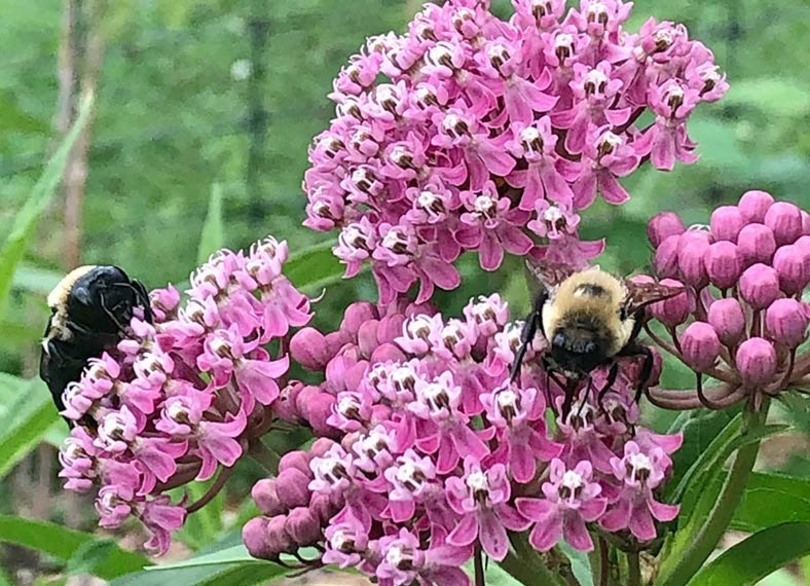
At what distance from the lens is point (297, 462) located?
0.96 metres

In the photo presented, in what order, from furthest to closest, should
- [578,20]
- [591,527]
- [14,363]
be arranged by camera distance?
[14,363], [578,20], [591,527]

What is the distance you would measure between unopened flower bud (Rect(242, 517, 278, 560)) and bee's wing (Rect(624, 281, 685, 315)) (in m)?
0.31

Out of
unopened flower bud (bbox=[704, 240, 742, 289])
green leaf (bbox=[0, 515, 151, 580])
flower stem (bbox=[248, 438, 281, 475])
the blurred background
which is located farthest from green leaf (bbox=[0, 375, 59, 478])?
the blurred background

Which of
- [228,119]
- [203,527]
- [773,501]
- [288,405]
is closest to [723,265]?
[773,501]

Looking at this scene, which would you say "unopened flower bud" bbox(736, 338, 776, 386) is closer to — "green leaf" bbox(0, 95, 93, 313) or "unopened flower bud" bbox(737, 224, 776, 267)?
"unopened flower bud" bbox(737, 224, 776, 267)

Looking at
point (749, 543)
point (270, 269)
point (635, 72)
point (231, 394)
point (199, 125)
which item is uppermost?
point (199, 125)

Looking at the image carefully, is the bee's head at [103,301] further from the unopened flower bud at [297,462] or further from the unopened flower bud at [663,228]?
the unopened flower bud at [663,228]

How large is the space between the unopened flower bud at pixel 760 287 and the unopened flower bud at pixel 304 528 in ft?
1.18

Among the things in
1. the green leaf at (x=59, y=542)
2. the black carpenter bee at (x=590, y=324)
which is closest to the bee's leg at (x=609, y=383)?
the black carpenter bee at (x=590, y=324)

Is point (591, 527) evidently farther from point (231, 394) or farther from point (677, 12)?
point (677, 12)

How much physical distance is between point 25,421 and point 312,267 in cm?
32

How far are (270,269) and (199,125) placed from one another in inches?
76.3

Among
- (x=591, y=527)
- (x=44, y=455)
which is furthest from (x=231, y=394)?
(x=44, y=455)

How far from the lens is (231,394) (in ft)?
3.31
